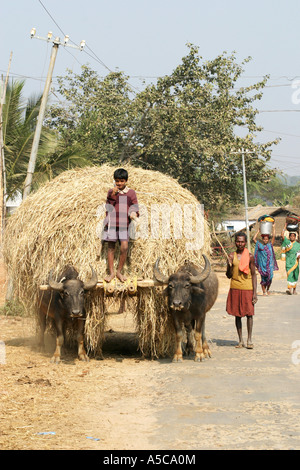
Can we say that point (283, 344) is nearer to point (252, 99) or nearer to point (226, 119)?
point (226, 119)

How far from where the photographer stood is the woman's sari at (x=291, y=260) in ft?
58.8

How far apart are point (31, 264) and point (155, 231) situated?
188cm

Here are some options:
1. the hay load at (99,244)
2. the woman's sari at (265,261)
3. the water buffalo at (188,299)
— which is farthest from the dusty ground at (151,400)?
the woman's sari at (265,261)

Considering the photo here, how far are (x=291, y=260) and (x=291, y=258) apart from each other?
83 millimetres

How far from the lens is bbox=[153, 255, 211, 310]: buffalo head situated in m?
8.84

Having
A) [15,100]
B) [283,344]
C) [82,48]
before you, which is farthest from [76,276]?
[15,100]

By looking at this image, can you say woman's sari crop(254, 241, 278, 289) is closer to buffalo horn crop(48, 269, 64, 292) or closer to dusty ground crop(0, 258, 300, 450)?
dusty ground crop(0, 258, 300, 450)

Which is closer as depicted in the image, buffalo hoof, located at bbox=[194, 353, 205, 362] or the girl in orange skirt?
buffalo hoof, located at bbox=[194, 353, 205, 362]

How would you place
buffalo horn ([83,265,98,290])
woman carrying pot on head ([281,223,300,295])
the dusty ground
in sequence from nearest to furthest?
the dusty ground
buffalo horn ([83,265,98,290])
woman carrying pot on head ([281,223,300,295])

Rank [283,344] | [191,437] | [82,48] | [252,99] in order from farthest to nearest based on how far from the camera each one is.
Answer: [252,99], [82,48], [283,344], [191,437]

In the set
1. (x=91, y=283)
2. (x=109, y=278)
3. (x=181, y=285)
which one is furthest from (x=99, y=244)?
(x=181, y=285)

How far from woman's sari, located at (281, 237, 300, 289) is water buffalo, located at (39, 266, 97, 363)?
955 cm

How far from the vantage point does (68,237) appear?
9.29m

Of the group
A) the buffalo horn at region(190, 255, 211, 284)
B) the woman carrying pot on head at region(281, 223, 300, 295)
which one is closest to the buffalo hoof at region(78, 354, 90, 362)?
the buffalo horn at region(190, 255, 211, 284)
